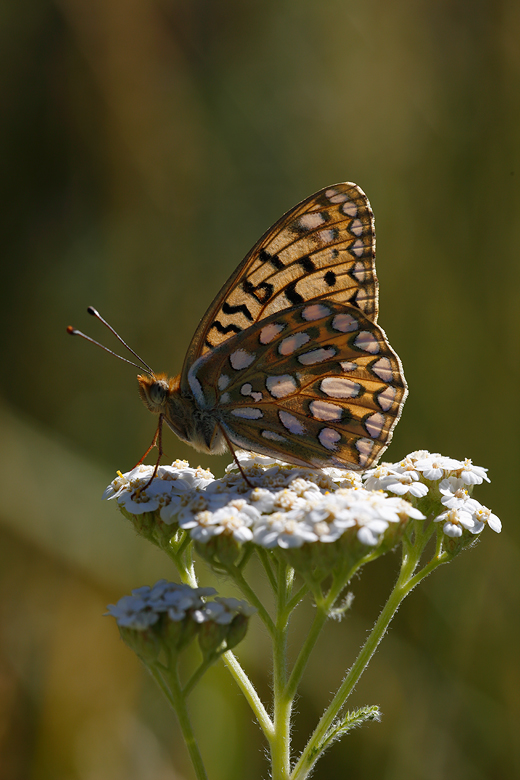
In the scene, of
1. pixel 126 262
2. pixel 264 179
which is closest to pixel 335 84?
pixel 264 179

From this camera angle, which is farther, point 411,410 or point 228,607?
point 411,410

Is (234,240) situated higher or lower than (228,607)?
higher

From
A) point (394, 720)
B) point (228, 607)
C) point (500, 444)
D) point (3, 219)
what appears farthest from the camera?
point (3, 219)

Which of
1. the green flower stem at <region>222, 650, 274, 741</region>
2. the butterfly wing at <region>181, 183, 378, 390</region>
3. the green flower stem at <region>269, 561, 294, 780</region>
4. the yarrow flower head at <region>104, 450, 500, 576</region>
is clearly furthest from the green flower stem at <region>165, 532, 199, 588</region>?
the butterfly wing at <region>181, 183, 378, 390</region>

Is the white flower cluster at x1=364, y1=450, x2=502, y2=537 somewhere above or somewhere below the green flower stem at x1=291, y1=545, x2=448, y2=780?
above

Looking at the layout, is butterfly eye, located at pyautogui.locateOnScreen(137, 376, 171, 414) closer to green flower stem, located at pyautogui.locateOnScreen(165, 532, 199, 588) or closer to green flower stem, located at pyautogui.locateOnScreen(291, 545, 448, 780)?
green flower stem, located at pyautogui.locateOnScreen(165, 532, 199, 588)

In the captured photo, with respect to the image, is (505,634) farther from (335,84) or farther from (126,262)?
(335,84)
